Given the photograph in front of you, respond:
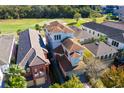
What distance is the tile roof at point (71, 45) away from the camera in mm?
9477

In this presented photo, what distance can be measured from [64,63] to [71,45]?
1.13 m

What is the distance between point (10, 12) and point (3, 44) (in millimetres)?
7087

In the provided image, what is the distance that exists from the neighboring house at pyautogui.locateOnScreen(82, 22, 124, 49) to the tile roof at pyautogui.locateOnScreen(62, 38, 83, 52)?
12.2ft

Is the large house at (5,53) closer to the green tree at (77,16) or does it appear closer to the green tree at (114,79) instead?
the green tree at (114,79)

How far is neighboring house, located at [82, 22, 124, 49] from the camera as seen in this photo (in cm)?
1208

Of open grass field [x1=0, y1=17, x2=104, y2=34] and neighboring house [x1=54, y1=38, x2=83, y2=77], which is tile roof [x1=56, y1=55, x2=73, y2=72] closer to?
neighboring house [x1=54, y1=38, x2=83, y2=77]

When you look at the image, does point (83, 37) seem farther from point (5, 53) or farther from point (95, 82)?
point (5, 53)

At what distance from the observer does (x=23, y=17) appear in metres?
17.5

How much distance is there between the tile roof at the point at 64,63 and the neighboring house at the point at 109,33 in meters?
4.41

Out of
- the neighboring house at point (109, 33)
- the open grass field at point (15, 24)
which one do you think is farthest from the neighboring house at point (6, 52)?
the neighboring house at point (109, 33)

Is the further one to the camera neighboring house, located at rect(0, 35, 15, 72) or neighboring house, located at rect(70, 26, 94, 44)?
neighboring house, located at rect(70, 26, 94, 44)

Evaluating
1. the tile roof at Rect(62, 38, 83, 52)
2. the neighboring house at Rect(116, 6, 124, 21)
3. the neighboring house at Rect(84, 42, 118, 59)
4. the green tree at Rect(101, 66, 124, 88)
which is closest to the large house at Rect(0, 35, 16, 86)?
the tile roof at Rect(62, 38, 83, 52)

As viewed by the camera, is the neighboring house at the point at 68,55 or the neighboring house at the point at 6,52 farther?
the neighboring house at the point at 68,55
